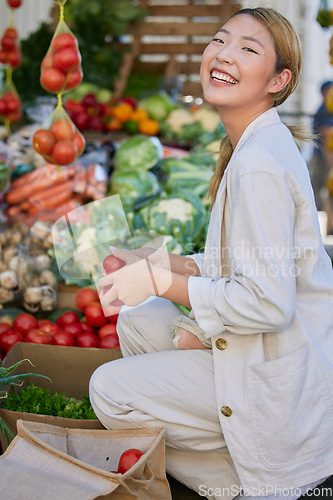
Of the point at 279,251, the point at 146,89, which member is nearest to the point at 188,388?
the point at 279,251

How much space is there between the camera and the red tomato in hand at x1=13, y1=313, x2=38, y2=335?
101 inches

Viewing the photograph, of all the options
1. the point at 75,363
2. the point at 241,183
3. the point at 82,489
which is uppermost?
the point at 241,183

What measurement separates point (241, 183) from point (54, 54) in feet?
5.13

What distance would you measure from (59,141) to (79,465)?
169cm

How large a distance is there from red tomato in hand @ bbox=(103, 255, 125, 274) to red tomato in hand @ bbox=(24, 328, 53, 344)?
3.06ft

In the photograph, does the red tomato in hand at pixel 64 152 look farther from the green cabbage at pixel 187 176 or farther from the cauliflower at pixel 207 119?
the cauliflower at pixel 207 119

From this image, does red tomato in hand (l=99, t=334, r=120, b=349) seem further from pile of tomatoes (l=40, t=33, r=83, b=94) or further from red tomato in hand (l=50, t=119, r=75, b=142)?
pile of tomatoes (l=40, t=33, r=83, b=94)

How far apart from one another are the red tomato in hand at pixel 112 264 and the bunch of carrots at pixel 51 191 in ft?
5.86

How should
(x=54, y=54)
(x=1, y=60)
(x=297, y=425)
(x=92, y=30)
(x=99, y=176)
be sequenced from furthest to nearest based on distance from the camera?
(x=92, y=30), (x=1, y=60), (x=99, y=176), (x=54, y=54), (x=297, y=425)

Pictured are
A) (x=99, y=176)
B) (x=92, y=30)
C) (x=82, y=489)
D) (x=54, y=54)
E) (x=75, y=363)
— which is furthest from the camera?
(x=92, y=30)

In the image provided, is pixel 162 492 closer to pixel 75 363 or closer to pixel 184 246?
pixel 75 363

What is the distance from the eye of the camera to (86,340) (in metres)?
2.50

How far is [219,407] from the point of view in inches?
60.6

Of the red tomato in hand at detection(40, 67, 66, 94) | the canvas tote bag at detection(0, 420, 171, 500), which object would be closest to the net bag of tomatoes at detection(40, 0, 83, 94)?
the red tomato in hand at detection(40, 67, 66, 94)
